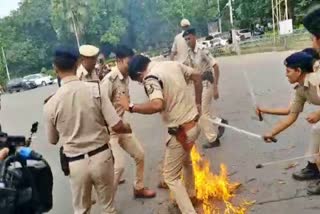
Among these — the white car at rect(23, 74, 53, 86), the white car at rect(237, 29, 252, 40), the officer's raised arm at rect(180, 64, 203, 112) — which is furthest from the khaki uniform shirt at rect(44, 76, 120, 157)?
the white car at rect(23, 74, 53, 86)

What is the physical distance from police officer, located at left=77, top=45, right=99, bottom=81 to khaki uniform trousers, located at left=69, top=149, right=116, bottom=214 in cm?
148

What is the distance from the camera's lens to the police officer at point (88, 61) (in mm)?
5414

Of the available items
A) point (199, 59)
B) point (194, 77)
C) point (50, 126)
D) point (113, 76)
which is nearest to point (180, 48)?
point (199, 59)

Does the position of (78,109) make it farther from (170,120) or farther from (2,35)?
(2,35)

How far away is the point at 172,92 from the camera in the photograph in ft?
15.3

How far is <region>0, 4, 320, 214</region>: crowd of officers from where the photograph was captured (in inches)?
164

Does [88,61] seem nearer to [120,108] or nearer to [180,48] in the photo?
[120,108]

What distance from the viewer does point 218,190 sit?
17.8 ft

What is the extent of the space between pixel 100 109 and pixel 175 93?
2.67ft

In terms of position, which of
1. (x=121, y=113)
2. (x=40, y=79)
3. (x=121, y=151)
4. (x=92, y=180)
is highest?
(x=121, y=113)

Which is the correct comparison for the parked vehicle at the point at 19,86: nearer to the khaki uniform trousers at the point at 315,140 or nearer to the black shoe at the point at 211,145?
the black shoe at the point at 211,145

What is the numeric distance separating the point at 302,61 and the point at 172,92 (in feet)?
4.53

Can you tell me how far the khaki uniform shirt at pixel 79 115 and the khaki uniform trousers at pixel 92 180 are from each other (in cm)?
10

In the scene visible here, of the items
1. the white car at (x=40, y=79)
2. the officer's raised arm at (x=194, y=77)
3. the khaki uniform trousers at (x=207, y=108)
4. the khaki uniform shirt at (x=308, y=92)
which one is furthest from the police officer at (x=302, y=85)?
the white car at (x=40, y=79)
